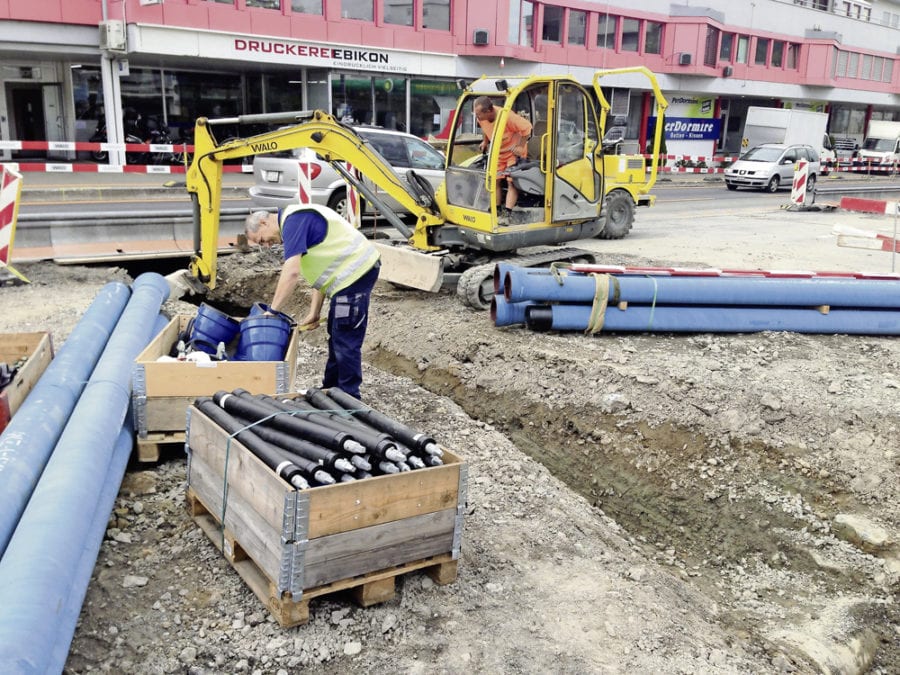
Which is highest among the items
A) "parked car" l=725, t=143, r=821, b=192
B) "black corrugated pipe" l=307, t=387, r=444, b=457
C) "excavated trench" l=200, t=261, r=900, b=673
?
"parked car" l=725, t=143, r=821, b=192

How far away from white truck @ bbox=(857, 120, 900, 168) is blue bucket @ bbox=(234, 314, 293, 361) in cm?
3941

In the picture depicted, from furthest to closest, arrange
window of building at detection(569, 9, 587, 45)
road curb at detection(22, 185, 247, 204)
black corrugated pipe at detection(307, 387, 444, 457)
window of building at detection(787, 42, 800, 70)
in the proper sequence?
window of building at detection(787, 42, 800, 70), window of building at detection(569, 9, 587, 45), road curb at detection(22, 185, 247, 204), black corrugated pipe at detection(307, 387, 444, 457)

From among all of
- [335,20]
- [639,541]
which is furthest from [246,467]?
[335,20]

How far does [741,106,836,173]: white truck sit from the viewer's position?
1277 inches

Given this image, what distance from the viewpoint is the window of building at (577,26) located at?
1323 inches

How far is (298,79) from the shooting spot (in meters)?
26.7

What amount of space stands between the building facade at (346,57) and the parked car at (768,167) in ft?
29.3

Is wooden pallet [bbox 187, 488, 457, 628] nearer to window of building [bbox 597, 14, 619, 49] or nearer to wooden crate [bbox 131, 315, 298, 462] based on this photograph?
wooden crate [bbox 131, 315, 298, 462]

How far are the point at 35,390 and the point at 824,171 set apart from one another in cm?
3490

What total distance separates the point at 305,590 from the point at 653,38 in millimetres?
38183

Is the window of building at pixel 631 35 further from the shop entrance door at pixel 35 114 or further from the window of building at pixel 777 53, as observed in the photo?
the shop entrance door at pixel 35 114

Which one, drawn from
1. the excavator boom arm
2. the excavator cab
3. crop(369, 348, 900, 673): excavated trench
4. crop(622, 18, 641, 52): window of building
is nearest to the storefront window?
crop(622, 18, 641, 52): window of building

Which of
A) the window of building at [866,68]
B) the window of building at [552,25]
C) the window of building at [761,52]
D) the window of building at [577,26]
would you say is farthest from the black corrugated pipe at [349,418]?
the window of building at [866,68]

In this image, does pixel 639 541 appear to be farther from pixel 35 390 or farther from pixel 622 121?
pixel 622 121
